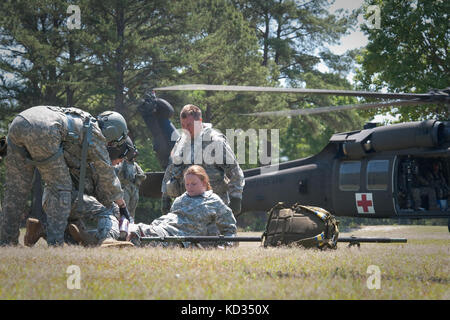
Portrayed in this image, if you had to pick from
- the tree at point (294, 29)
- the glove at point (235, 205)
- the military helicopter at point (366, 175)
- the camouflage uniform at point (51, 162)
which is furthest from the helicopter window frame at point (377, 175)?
the tree at point (294, 29)

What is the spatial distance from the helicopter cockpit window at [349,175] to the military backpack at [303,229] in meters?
6.51

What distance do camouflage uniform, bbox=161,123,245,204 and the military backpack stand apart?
4.27 feet

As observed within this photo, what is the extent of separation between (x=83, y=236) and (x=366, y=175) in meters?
8.34

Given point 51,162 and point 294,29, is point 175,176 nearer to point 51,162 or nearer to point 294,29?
point 51,162

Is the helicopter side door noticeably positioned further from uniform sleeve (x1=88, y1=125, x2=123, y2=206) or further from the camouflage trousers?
the camouflage trousers

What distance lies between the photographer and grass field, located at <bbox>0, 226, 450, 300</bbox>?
407cm

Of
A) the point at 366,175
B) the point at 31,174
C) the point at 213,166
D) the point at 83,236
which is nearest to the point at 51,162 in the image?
the point at 31,174

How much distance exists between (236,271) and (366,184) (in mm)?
9180

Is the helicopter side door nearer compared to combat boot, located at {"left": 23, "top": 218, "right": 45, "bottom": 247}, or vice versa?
combat boot, located at {"left": 23, "top": 218, "right": 45, "bottom": 247}

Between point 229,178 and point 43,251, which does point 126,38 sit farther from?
point 43,251

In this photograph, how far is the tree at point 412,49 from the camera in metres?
25.2

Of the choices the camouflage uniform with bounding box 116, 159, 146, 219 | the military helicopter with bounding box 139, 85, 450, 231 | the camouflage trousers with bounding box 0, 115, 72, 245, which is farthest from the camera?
the military helicopter with bounding box 139, 85, 450, 231

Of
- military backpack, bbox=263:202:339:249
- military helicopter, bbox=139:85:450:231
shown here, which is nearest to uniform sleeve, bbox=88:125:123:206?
military backpack, bbox=263:202:339:249

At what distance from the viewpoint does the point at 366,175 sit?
1357cm
